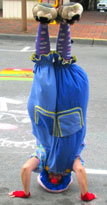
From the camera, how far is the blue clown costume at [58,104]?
301 centimetres

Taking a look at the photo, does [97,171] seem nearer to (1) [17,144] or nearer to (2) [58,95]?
(1) [17,144]

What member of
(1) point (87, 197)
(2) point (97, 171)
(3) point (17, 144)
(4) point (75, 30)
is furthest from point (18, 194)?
(4) point (75, 30)

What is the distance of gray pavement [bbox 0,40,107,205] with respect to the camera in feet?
11.5

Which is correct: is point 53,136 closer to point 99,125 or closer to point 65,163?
point 65,163

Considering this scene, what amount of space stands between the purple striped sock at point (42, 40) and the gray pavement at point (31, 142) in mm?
1411

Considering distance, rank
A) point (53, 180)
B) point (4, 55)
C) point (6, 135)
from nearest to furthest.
Result: point (53, 180) < point (6, 135) < point (4, 55)

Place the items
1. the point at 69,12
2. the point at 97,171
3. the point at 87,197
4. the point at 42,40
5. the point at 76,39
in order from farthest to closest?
the point at 76,39 → the point at 97,171 → the point at 87,197 → the point at 42,40 → the point at 69,12

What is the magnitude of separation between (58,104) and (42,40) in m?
0.55

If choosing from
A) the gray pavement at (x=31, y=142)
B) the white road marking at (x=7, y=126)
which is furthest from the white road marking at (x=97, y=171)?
the white road marking at (x=7, y=126)

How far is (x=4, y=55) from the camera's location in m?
9.73

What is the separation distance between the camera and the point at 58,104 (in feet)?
9.98

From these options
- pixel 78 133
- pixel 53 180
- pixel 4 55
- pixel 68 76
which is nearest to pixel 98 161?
pixel 53 180

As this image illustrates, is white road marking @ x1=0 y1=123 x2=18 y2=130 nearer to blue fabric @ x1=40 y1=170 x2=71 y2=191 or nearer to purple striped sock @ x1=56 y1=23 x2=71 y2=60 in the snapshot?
blue fabric @ x1=40 y1=170 x2=71 y2=191

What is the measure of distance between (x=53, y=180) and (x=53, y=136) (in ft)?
1.86
